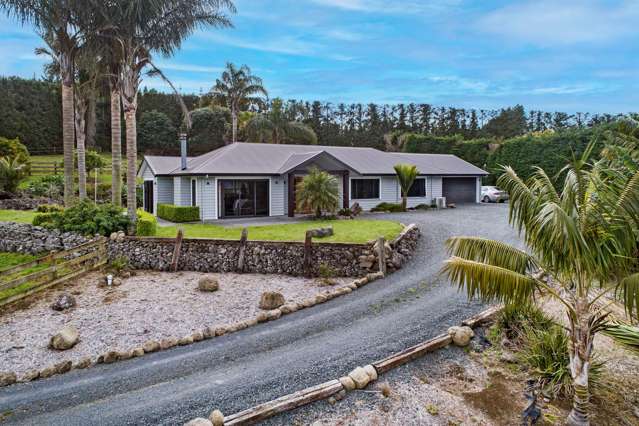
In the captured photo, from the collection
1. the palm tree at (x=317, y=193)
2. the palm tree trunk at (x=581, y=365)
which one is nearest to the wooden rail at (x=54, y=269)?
the palm tree at (x=317, y=193)

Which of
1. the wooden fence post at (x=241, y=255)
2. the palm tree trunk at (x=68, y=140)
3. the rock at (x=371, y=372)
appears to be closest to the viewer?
the rock at (x=371, y=372)

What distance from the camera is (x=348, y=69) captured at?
37.7 metres

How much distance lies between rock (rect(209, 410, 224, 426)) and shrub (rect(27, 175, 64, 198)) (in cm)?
2796

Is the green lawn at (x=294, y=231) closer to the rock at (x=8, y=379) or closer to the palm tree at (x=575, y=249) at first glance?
the palm tree at (x=575, y=249)

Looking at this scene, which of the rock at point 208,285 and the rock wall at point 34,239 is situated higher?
the rock wall at point 34,239

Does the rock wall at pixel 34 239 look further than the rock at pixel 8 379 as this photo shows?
Yes

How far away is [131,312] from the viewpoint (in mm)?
10688

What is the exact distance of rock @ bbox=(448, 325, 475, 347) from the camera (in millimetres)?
8031

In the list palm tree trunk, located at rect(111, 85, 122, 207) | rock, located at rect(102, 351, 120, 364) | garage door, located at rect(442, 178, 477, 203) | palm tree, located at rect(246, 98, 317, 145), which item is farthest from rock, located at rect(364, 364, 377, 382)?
palm tree, located at rect(246, 98, 317, 145)

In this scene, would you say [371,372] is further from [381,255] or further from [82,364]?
[381,255]

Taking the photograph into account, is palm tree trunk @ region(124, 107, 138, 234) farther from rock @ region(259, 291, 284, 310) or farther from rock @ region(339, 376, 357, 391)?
rock @ region(339, 376, 357, 391)

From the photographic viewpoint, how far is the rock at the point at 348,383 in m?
6.38

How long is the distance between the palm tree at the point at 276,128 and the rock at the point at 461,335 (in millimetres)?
32701

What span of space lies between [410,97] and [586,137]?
33.3 metres
